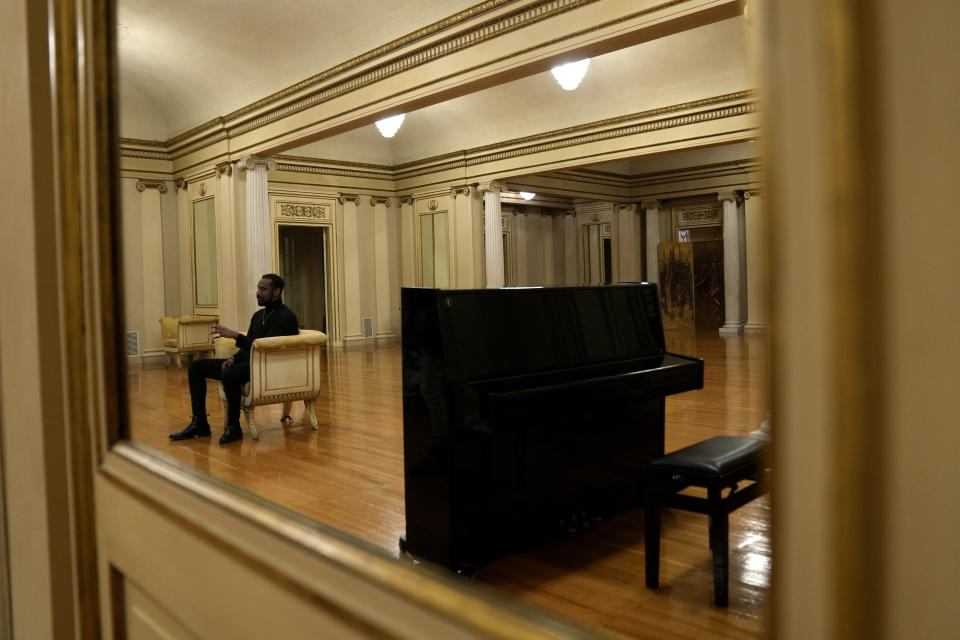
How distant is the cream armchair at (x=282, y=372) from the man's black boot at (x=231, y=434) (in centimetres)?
10

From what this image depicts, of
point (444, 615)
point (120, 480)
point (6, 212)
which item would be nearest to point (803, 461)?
point (444, 615)

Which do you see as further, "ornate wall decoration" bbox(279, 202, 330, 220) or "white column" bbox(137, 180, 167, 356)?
"ornate wall decoration" bbox(279, 202, 330, 220)

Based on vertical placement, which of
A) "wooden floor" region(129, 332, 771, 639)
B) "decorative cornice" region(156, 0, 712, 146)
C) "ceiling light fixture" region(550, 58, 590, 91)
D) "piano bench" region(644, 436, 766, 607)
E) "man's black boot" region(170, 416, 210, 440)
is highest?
"decorative cornice" region(156, 0, 712, 146)

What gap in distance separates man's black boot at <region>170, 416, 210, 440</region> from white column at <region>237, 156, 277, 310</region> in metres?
4.51

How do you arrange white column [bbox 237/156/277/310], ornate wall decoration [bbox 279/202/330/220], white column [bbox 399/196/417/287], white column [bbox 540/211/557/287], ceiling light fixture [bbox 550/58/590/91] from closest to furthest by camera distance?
ceiling light fixture [bbox 550/58/590/91]
white column [bbox 237/156/277/310]
ornate wall decoration [bbox 279/202/330/220]
white column [bbox 399/196/417/287]
white column [bbox 540/211/557/287]

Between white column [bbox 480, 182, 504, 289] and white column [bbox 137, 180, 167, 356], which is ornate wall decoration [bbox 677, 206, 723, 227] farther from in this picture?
white column [bbox 137, 180, 167, 356]

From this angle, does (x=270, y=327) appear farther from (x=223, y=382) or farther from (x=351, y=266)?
(x=351, y=266)

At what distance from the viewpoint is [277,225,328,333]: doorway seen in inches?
621

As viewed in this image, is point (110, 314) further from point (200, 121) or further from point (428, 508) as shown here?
point (200, 121)

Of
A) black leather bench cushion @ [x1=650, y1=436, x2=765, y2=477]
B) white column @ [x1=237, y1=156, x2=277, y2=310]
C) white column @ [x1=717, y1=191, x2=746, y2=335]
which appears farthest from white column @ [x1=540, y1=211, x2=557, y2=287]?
black leather bench cushion @ [x1=650, y1=436, x2=765, y2=477]

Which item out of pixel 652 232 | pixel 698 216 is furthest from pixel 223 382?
pixel 698 216

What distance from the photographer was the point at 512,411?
2.75 metres

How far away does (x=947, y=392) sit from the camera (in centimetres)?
32

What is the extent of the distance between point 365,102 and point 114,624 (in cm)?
701
